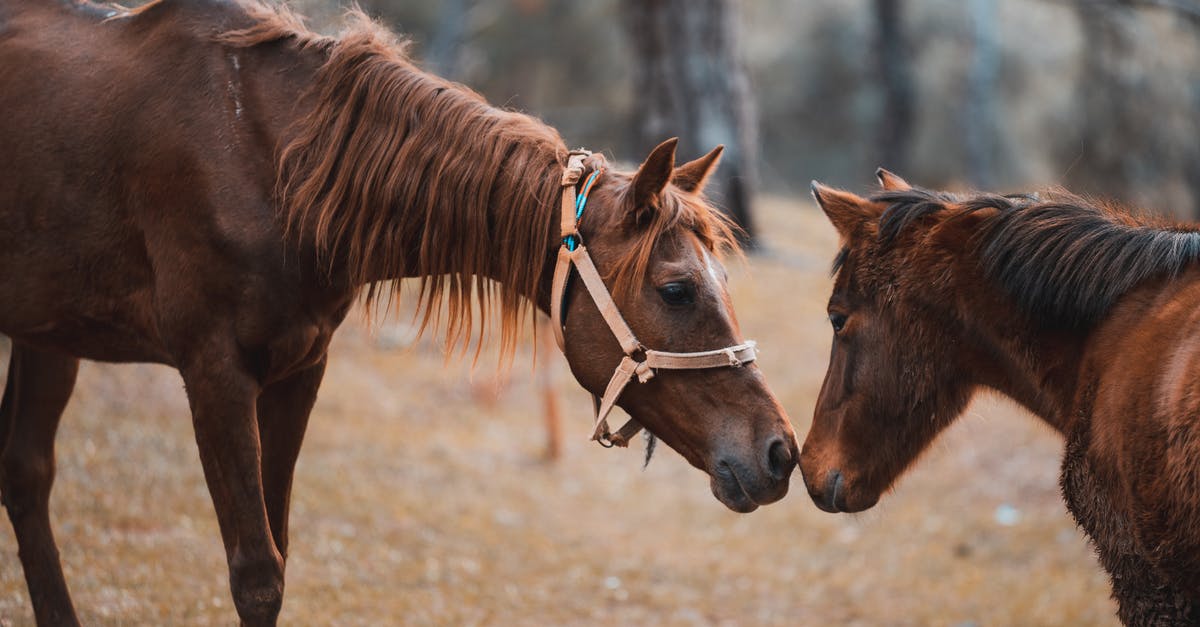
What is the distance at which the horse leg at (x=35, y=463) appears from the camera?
14.3 ft

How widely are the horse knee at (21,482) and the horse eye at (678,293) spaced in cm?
282

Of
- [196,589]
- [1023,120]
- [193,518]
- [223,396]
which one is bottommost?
[1023,120]

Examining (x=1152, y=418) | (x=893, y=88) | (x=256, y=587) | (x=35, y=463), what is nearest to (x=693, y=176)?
(x=1152, y=418)

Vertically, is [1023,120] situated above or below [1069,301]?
below

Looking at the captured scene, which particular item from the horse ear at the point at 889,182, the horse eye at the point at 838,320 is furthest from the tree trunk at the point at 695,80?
the horse eye at the point at 838,320

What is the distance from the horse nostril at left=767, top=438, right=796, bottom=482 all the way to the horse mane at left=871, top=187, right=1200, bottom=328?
0.85 metres

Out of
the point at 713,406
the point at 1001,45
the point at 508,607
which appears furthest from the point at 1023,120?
the point at 713,406

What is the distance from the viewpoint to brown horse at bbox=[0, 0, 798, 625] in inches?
136

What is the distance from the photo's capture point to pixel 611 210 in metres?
3.52

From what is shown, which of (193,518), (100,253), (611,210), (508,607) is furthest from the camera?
(193,518)

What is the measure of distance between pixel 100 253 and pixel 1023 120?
25.6 meters

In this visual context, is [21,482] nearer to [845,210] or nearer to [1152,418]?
[845,210]

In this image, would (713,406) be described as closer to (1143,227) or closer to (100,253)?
(1143,227)

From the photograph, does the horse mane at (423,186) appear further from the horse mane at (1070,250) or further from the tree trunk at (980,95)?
the tree trunk at (980,95)
